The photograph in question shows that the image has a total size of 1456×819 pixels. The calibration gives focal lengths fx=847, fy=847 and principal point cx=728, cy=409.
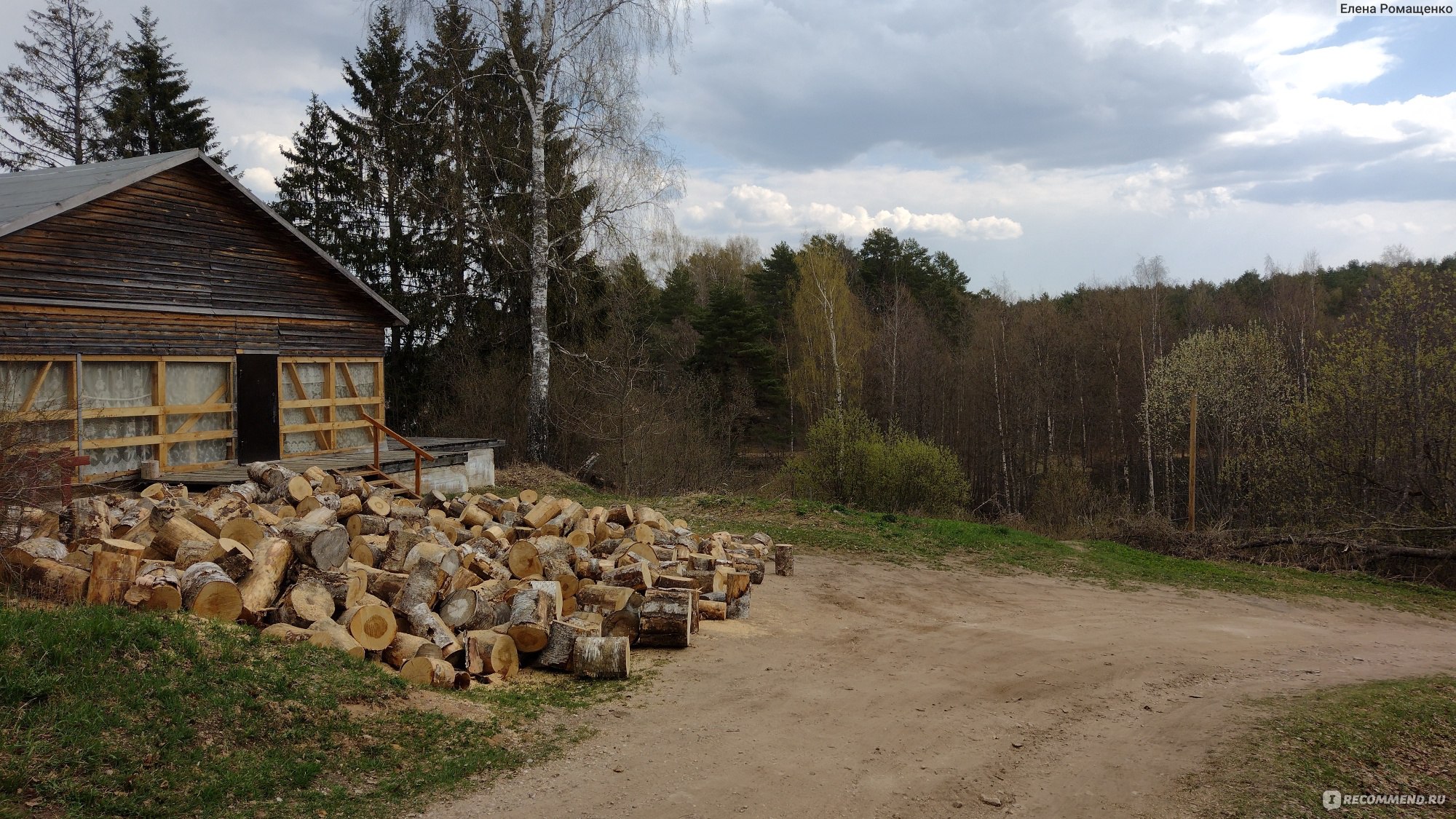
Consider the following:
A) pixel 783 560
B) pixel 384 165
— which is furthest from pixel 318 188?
pixel 783 560

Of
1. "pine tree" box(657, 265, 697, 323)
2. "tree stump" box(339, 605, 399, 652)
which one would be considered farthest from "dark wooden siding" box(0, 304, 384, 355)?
"pine tree" box(657, 265, 697, 323)

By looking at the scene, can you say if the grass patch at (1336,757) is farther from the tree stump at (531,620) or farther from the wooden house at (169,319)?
the wooden house at (169,319)

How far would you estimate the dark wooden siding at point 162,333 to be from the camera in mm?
11633

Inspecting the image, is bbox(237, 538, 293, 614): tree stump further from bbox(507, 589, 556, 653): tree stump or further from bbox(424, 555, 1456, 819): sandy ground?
bbox(424, 555, 1456, 819): sandy ground

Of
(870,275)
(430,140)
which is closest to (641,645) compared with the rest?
(430,140)

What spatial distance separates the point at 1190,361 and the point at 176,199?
31169 mm

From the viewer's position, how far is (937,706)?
660cm

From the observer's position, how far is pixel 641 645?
25.8 feet

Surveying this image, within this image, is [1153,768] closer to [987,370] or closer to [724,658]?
[724,658]

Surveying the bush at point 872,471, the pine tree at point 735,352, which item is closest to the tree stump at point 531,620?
the bush at point 872,471

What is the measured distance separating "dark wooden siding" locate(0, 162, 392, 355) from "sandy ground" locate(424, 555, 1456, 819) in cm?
1033

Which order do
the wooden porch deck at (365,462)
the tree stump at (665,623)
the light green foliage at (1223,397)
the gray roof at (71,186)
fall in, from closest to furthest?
the tree stump at (665,623), the gray roof at (71,186), the wooden porch deck at (365,462), the light green foliage at (1223,397)

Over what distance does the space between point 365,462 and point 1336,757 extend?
14.3m

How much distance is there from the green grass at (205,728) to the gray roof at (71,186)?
8.74 metres
